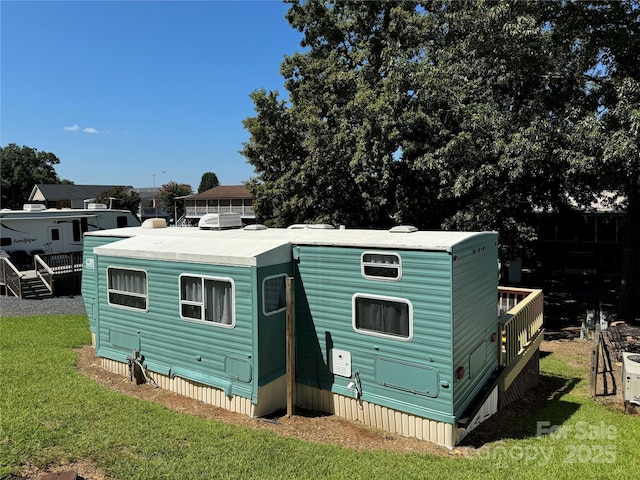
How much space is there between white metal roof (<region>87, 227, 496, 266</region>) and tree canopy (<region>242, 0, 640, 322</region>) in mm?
6311

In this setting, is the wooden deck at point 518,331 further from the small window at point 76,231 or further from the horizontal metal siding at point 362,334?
the small window at point 76,231

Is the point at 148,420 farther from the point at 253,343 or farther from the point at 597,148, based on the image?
the point at 597,148

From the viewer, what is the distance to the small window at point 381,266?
20.9 feet

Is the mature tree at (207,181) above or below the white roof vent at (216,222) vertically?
above

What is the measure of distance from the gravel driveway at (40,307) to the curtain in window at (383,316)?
12285 mm

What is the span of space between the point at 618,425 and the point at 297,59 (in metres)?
16.1

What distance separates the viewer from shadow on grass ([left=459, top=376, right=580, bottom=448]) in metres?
6.70

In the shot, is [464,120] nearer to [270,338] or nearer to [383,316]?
[383,316]

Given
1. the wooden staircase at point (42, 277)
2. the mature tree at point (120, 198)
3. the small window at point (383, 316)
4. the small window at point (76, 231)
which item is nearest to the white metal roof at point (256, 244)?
the small window at point (383, 316)

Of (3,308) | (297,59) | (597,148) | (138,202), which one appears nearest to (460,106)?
(597,148)

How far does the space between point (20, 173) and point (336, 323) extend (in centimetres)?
7095

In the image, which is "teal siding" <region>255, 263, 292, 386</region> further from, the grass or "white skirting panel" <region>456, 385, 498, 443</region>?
"white skirting panel" <region>456, 385, 498, 443</region>

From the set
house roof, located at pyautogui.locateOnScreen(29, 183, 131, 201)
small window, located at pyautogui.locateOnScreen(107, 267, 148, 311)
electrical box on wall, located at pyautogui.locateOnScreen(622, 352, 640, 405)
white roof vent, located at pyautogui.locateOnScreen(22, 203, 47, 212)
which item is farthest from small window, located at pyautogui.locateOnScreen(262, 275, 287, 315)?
house roof, located at pyautogui.locateOnScreen(29, 183, 131, 201)

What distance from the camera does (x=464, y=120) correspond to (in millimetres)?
13125
